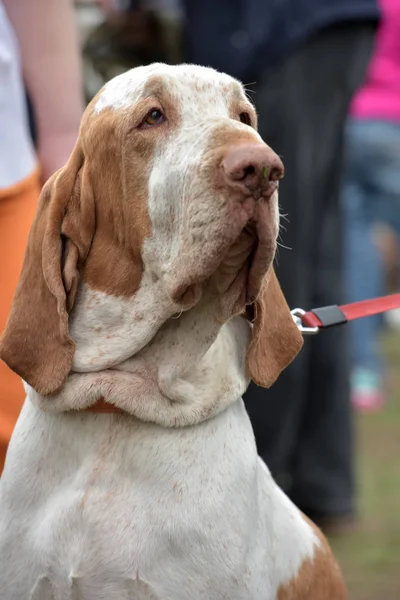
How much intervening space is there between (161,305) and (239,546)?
0.56 meters

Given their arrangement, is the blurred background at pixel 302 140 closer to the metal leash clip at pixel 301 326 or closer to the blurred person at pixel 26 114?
the blurred person at pixel 26 114

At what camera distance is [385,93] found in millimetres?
7562

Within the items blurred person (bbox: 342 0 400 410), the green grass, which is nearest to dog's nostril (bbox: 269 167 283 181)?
the green grass

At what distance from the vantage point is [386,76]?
7.52 metres

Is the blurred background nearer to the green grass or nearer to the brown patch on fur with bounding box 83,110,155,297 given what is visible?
the green grass

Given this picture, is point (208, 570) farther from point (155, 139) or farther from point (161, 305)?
point (155, 139)

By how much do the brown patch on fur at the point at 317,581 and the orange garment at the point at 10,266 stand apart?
2.73 ft

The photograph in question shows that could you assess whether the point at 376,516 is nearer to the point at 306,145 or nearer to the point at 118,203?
the point at 306,145

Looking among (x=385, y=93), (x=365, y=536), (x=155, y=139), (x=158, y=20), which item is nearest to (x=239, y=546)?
(x=155, y=139)

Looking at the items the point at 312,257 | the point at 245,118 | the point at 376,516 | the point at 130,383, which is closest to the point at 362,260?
the point at 376,516

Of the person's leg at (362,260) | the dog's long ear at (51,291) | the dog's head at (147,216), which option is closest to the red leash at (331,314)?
the dog's head at (147,216)

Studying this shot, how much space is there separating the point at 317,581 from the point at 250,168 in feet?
3.60

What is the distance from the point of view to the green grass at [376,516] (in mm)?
4684

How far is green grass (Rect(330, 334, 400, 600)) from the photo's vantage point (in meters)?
4.68
